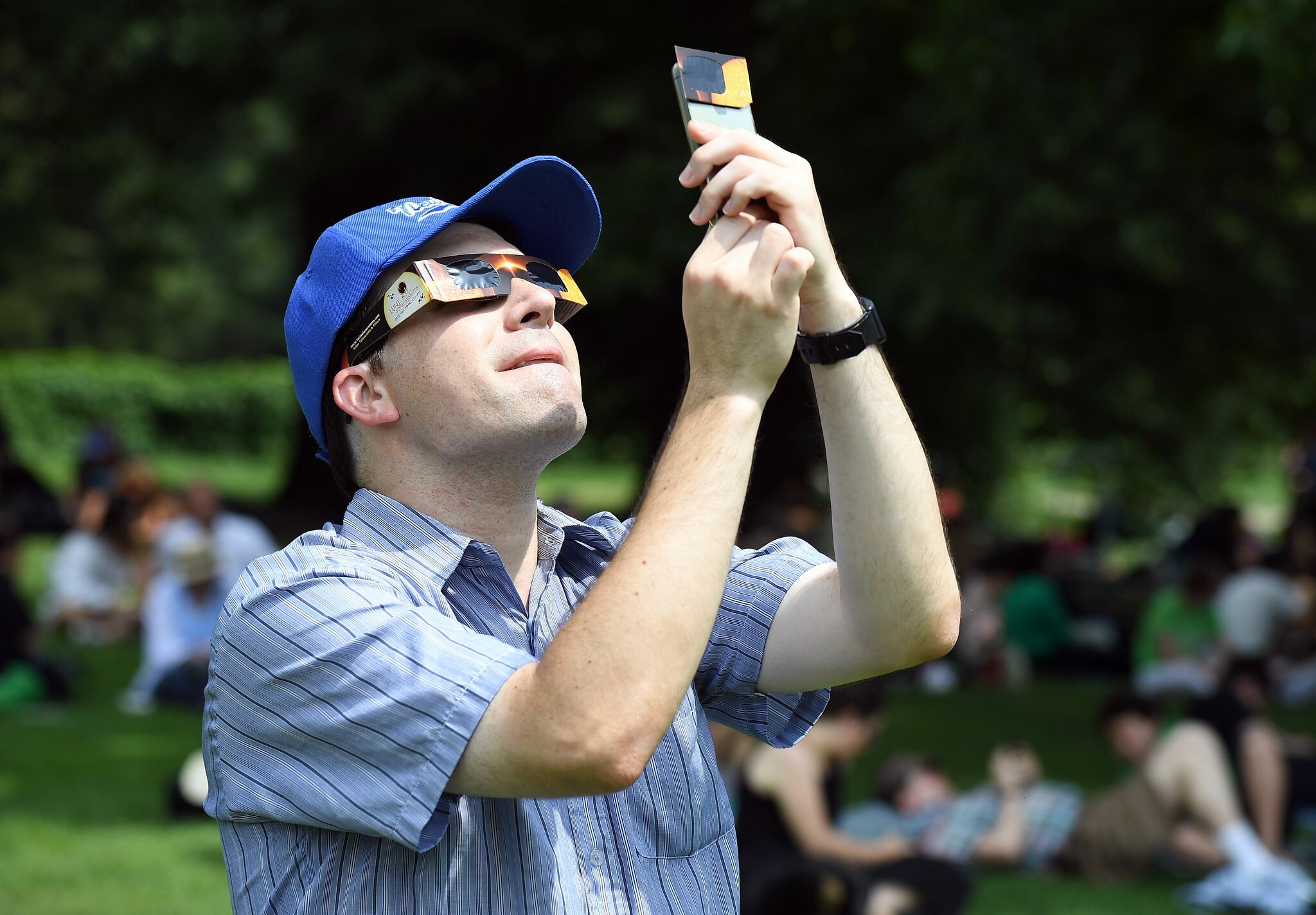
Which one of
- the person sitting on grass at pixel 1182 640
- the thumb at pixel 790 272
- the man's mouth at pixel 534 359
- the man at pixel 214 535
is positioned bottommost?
the person sitting on grass at pixel 1182 640

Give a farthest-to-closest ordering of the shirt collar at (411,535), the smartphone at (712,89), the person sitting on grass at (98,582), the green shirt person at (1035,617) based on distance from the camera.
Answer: the person sitting on grass at (98,582) → the green shirt person at (1035,617) → the shirt collar at (411,535) → the smartphone at (712,89)

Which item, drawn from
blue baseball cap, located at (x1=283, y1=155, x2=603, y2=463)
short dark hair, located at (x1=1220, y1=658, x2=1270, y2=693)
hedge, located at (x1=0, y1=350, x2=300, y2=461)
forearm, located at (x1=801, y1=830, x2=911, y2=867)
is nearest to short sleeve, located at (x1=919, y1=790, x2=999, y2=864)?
forearm, located at (x1=801, y1=830, x2=911, y2=867)

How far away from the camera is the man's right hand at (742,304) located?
68.9 inches

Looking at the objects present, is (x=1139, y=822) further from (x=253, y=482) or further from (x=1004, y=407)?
(x=253, y=482)

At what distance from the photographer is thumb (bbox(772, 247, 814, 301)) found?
5.75 feet

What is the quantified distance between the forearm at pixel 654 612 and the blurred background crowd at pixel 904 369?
57 centimetres

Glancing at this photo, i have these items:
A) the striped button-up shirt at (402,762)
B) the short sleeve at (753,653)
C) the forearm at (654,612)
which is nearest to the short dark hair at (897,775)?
the short sleeve at (753,653)

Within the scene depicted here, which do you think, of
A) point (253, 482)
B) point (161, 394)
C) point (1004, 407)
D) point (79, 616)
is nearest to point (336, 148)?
point (79, 616)

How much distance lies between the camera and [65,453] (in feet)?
111

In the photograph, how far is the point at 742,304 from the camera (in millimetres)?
1747

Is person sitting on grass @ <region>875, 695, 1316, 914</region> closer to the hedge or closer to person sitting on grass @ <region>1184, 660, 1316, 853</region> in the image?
person sitting on grass @ <region>1184, 660, 1316, 853</region>

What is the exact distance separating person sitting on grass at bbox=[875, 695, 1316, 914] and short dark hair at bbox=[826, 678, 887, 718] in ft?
3.96

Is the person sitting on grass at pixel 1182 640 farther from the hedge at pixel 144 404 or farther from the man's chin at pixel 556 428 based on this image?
the hedge at pixel 144 404

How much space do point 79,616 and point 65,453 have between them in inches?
839
